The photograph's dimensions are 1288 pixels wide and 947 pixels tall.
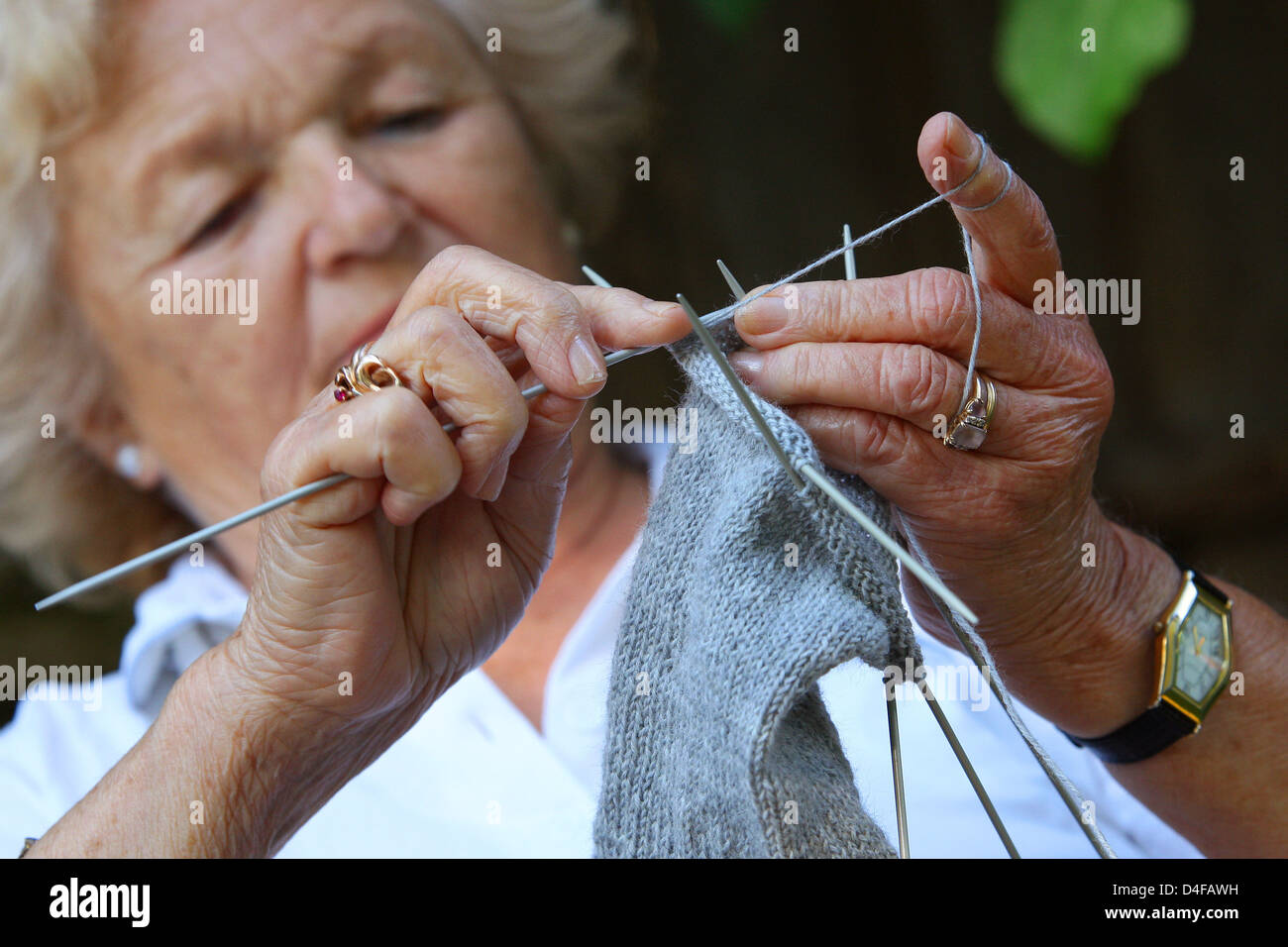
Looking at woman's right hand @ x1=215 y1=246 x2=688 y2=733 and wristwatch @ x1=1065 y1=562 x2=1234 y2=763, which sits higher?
woman's right hand @ x1=215 y1=246 x2=688 y2=733

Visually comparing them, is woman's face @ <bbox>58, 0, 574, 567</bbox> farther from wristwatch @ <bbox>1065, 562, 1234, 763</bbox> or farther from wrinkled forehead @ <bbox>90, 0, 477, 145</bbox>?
wristwatch @ <bbox>1065, 562, 1234, 763</bbox>

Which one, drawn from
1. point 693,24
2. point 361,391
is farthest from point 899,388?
point 693,24

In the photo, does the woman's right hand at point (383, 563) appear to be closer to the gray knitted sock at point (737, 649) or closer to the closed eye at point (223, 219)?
the gray knitted sock at point (737, 649)

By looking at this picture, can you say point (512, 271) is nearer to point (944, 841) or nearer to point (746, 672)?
point (746, 672)

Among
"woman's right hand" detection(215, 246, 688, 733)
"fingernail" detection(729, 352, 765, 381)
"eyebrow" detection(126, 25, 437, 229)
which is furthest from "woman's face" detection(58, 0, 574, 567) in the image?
"fingernail" detection(729, 352, 765, 381)

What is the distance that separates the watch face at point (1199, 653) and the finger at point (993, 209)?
15.0 inches

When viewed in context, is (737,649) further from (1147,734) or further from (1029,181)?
(1029,181)

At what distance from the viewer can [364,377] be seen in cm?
76

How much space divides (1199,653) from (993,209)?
502 mm

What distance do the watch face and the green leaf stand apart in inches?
41.5

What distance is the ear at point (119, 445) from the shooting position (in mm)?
1577

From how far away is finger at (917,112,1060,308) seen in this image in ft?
2.50
